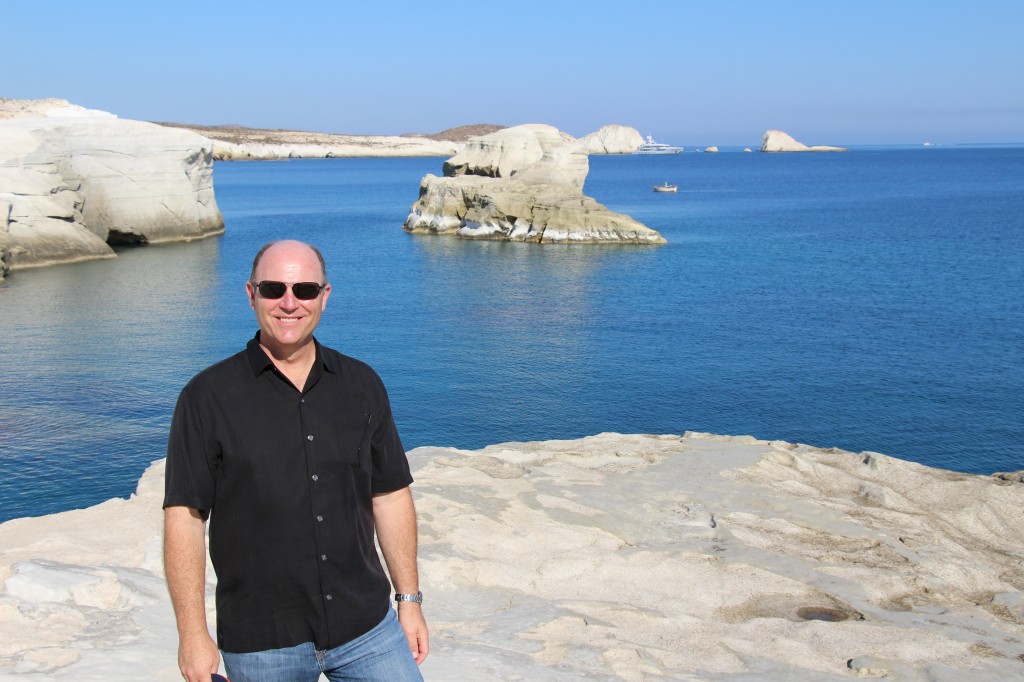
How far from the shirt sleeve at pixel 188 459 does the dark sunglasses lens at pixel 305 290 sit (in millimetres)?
607

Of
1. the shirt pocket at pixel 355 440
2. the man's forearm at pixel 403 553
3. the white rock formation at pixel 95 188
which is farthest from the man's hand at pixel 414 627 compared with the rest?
the white rock formation at pixel 95 188

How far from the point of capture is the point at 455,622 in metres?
8.54

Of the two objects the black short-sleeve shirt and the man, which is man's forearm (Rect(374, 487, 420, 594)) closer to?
the man

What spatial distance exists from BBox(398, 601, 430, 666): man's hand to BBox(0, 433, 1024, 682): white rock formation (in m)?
2.53

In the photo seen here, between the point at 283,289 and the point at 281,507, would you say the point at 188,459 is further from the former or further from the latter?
the point at 283,289

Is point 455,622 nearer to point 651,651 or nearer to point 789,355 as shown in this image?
point 651,651

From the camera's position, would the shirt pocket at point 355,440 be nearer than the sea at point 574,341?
Yes

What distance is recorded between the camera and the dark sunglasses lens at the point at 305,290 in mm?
4148

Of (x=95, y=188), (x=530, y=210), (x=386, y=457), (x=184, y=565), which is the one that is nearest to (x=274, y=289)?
(x=386, y=457)

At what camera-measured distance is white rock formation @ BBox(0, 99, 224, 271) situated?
47188 mm

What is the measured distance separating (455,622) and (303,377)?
500 centimetres

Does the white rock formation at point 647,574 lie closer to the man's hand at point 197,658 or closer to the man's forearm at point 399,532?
the man's forearm at point 399,532

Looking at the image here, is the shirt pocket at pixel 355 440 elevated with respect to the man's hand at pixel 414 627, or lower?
elevated

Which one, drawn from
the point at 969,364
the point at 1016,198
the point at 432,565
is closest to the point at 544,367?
the point at 969,364
